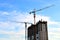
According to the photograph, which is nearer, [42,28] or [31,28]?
[42,28]

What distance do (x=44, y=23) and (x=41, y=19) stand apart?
14.7 ft

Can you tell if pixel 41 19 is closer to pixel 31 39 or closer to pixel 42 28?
pixel 42 28

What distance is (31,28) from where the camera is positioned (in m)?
172

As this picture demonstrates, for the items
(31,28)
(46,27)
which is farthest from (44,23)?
(31,28)

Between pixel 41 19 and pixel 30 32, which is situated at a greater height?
pixel 41 19

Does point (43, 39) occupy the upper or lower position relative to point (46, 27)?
lower

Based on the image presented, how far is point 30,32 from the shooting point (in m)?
178

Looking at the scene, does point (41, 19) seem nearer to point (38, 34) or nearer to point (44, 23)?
point (44, 23)

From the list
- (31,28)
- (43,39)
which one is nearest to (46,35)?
(43,39)

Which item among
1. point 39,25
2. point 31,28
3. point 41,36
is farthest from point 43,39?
point 31,28

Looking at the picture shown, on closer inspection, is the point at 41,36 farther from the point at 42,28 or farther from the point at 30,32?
the point at 30,32

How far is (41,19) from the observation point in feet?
494

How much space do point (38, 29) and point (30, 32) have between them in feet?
97.6

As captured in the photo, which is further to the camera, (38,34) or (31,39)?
(31,39)
